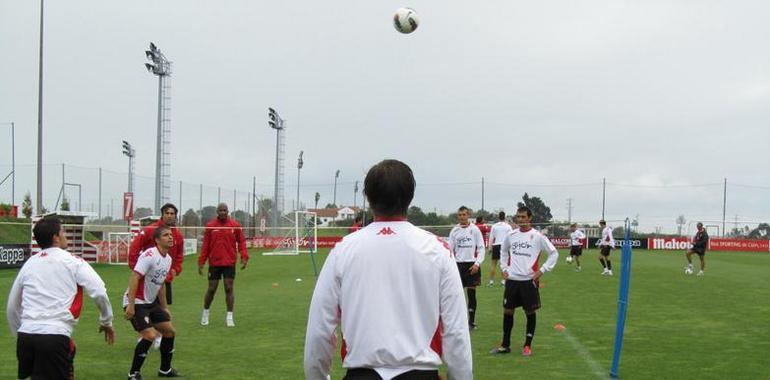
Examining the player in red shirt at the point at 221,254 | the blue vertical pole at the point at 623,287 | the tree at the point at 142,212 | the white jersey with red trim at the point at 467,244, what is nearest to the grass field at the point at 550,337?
the blue vertical pole at the point at 623,287

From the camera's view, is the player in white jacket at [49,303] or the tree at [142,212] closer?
the player in white jacket at [49,303]

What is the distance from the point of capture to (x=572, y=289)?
19516 mm

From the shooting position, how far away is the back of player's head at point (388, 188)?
3035 mm

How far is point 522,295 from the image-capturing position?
387 inches

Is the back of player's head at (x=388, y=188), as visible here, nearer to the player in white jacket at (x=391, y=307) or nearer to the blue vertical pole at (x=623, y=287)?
the player in white jacket at (x=391, y=307)

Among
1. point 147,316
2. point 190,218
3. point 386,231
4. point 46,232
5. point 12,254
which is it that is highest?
point 386,231

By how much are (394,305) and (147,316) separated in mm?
5852

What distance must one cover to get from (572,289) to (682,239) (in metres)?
38.7

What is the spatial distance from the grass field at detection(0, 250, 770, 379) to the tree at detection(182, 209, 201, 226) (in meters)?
25.5

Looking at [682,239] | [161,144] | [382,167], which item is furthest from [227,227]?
[682,239]

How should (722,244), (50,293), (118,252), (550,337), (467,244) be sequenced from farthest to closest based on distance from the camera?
(722,244)
(118,252)
(467,244)
(550,337)
(50,293)

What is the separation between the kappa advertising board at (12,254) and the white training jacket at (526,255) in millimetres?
20677

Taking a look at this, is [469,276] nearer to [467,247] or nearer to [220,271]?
[467,247]

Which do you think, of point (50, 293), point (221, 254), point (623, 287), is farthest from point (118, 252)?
point (50, 293)
